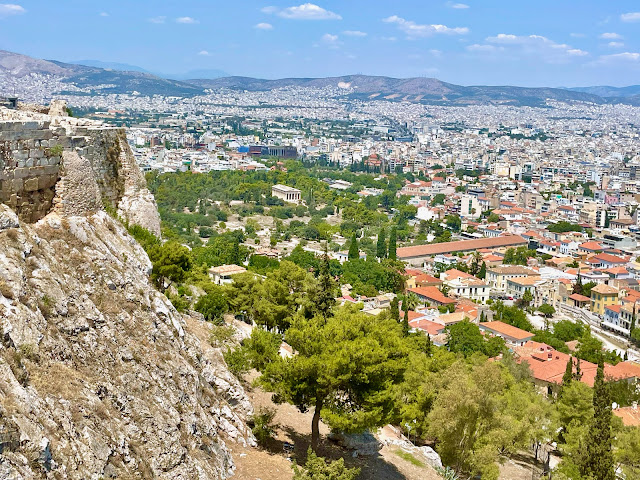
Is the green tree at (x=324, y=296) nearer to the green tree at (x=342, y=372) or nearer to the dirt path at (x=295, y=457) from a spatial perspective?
the dirt path at (x=295, y=457)

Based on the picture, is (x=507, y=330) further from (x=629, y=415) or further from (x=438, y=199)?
(x=438, y=199)

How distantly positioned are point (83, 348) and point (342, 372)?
11.3 feet

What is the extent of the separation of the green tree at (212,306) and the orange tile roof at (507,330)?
17479mm

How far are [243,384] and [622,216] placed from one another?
59.9 metres

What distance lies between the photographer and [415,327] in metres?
28.7

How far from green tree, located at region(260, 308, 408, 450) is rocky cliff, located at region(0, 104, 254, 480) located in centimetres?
83

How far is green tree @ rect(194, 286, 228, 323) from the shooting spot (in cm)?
1345

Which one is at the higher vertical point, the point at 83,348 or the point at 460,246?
the point at 83,348

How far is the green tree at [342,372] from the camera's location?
838 centimetres

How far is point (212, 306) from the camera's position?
46.0ft

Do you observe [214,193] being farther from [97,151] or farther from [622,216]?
[97,151]

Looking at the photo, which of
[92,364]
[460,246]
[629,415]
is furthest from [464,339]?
[460,246]

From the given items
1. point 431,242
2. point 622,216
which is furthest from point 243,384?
point 622,216

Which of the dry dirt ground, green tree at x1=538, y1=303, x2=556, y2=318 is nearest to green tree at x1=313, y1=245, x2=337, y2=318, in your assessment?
the dry dirt ground
